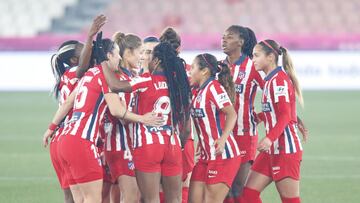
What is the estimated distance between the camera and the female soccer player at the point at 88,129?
8.62 m

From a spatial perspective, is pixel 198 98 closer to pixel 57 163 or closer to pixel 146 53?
pixel 146 53

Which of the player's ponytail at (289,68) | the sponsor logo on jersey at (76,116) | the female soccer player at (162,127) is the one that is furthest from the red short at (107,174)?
the player's ponytail at (289,68)

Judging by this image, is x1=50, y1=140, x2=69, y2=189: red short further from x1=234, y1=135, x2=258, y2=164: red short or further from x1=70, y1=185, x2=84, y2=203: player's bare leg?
x1=234, y1=135, x2=258, y2=164: red short

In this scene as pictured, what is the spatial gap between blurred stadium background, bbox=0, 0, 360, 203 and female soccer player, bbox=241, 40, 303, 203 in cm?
204

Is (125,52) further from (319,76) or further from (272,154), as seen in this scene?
(319,76)

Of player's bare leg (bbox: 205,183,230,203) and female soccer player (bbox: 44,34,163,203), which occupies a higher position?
female soccer player (bbox: 44,34,163,203)

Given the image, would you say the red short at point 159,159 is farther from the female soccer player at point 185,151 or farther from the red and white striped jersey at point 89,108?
the female soccer player at point 185,151

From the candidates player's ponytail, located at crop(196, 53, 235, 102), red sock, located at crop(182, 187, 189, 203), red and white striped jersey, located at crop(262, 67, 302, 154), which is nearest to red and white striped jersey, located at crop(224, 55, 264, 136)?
red and white striped jersey, located at crop(262, 67, 302, 154)

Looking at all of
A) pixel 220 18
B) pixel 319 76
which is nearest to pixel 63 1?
pixel 220 18

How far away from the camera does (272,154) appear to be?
9797 millimetres

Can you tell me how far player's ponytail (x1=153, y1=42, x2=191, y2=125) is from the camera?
9195 mm

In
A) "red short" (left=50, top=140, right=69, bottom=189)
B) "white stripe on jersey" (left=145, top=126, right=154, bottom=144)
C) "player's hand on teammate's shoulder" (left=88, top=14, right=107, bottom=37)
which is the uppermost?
"player's hand on teammate's shoulder" (left=88, top=14, right=107, bottom=37)

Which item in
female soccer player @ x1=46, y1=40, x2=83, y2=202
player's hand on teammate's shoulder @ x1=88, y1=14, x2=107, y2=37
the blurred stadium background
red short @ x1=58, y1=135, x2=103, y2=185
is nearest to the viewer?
red short @ x1=58, y1=135, x2=103, y2=185

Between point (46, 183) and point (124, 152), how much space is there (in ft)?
13.3
